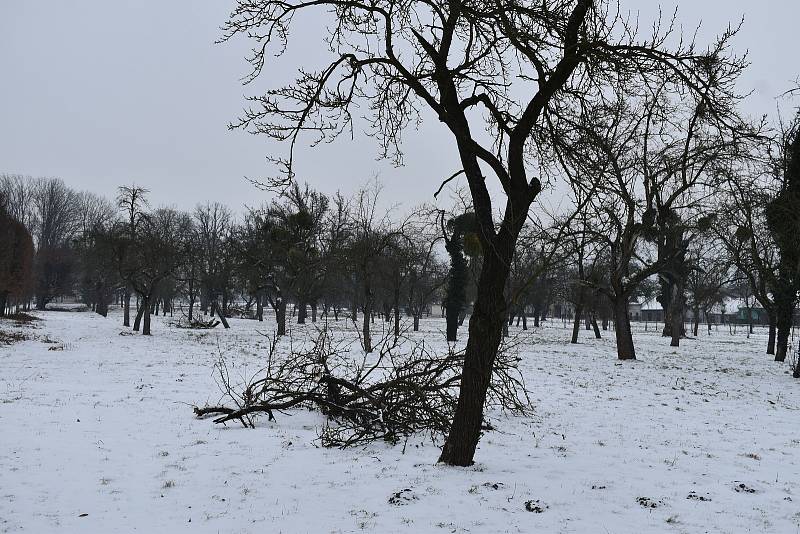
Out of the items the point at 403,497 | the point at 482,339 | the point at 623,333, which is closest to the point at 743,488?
the point at 482,339

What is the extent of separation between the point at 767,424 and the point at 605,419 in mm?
2603

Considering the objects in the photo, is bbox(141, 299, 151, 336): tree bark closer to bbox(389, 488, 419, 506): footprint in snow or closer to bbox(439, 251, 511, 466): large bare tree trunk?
bbox(439, 251, 511, 466): large bare tree trunk

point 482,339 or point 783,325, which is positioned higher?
point 783,325

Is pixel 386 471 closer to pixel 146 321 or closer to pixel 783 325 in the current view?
pixel 783 325

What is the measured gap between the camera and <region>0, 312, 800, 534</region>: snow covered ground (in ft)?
14.1

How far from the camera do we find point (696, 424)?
8172 millimetres

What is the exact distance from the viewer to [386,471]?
5.52 m

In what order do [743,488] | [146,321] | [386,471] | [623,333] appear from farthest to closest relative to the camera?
[146,321]
[623,333]
[386,471]
[743,488]

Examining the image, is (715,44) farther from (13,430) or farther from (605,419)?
(13,430)

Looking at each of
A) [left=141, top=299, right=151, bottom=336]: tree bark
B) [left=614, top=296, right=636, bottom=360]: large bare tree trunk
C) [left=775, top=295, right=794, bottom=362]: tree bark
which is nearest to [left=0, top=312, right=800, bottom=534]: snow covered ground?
[left=614, top=296, right=636, bottom=360]: large bare tree trunk

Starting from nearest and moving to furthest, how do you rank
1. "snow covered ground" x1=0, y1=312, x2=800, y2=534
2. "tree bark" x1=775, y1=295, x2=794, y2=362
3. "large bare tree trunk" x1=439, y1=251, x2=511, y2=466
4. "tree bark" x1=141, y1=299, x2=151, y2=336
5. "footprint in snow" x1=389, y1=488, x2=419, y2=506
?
"snow covered ground" x1=0, y1=312, x2=800, y2=534 → "footprint in snow" x1=389, y1=488, x2=419, y2=506 → "large bare tree trunk" x1=439, y1=251, x2=511, y2=466 → "tree bark" x1=775, y1=295, x2=794, y2=362 → "tree bark" x1=141, y1=299, x2=151, y2=336

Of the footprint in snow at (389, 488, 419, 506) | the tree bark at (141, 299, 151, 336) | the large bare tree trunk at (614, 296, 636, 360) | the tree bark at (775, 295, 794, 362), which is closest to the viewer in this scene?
the footprint in snow at (389, 488, 419, 506)

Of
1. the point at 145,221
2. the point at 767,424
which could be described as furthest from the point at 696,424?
the point at 145,221

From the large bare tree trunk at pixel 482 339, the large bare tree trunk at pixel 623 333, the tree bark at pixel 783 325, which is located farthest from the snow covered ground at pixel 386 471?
the tree bark at pixel 783 325
